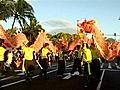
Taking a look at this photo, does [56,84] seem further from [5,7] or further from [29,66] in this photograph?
[5,7]

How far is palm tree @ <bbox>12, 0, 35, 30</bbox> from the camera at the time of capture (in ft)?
150

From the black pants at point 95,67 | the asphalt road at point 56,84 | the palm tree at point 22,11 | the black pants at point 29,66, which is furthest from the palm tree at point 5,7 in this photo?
the black pants at point 29,66

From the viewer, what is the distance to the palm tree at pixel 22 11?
45753mm

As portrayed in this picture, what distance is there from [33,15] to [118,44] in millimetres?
38037

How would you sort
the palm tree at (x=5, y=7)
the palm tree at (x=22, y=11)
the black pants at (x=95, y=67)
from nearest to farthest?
the black pants at (x=95, y=67) → the palm tree at (x=5, y=7) → the palm tree at (x=22, y=11)

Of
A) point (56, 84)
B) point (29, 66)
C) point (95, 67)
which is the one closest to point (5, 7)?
point (95, 67)

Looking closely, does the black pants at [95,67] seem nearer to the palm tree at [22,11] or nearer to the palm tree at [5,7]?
the palm tree at [5,7]

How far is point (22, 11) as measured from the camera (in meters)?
46.8

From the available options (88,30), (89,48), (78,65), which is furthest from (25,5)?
(88,30)

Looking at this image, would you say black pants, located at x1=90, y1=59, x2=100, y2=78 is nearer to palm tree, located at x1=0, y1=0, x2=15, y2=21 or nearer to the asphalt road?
the asphalt road

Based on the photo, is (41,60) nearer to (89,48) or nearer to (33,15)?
(89,48)

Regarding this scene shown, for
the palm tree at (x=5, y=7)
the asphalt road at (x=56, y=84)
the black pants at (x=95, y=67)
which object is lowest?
the asphalt road at (x=56, y=84)

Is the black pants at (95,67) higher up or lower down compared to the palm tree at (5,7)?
lower down

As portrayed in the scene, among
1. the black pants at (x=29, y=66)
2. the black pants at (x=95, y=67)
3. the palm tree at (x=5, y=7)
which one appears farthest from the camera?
the palm tree at (x=5, y=7)
